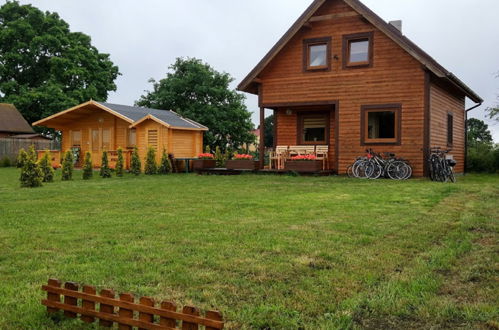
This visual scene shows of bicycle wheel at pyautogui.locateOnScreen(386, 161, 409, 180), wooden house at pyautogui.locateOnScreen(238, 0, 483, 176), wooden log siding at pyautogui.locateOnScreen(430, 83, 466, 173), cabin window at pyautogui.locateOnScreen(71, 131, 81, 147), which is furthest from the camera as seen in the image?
cabin window at pyautogui.locateOnScreen(71, 131, 81, 147)

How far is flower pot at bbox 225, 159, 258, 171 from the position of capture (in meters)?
19.1

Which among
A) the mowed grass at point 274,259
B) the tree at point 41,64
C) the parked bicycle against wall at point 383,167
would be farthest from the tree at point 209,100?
the mowed grass at point 274,259

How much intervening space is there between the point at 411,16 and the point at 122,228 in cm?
2070

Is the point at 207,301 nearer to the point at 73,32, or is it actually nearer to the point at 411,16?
the point at 411,16

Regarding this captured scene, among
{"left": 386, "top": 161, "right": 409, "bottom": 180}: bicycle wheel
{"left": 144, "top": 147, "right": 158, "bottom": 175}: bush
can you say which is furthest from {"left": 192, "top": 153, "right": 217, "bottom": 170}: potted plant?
{"left": 386, "top": 161, "right": 409, "bottom": 180}: bicycle wheel

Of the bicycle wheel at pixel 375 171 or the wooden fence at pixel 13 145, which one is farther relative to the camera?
the wooden fence at pixel 13 145

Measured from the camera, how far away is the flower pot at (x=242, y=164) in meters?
19.1

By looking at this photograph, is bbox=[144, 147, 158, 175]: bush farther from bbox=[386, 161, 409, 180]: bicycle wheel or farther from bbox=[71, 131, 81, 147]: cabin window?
bbox=[386, 161, 409, 180]: bicycle wheel

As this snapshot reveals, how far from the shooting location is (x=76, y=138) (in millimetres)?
28156

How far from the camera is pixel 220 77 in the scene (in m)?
38.7

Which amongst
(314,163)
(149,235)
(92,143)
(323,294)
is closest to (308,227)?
(149,235)

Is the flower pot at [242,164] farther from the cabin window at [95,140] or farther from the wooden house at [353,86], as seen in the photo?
the cabin window at [95,140]

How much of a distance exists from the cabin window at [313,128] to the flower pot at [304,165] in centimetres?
228

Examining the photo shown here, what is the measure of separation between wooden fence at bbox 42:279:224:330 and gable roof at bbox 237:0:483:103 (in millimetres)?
14831
